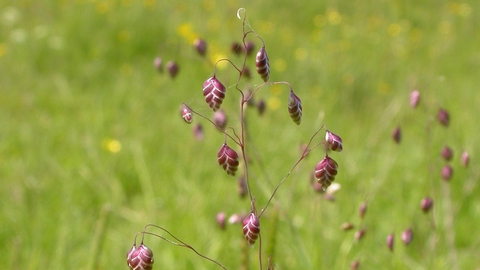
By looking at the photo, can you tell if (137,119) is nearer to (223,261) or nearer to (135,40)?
(135,40)

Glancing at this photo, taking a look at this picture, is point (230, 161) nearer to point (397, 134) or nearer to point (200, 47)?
point (200, 47)

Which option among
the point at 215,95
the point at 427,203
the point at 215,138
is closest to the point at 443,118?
the point at 427,203

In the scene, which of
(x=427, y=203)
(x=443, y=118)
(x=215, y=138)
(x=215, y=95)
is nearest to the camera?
(x=215, y=95)

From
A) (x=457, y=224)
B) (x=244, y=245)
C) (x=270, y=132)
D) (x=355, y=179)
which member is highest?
(x=270, y=132)

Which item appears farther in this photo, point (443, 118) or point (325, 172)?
point (443, 118)

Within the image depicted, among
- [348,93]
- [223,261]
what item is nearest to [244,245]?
[223,261]

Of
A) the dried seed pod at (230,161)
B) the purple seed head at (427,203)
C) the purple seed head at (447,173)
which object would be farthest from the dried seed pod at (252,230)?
the purple seed head at (447,173)

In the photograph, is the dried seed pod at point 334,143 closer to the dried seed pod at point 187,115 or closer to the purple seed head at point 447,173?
the dried seed pod at point 187,115

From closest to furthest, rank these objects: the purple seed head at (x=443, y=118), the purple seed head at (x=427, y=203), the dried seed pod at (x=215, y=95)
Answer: the dried seed pod at (x=215, y=95) → the purple seed head at (x=427, y=203) → the purple seed head at (x=443, y=118)

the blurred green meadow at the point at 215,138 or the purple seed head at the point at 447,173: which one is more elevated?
the blurred green meadow at the point at 215,138
